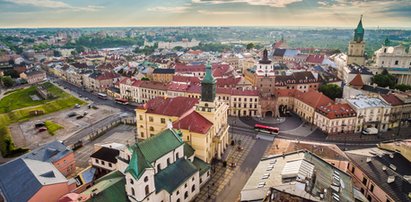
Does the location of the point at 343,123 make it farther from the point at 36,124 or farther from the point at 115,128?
the point at 36,124

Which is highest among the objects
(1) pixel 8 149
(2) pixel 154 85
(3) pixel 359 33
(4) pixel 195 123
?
(3) pixel 359 33

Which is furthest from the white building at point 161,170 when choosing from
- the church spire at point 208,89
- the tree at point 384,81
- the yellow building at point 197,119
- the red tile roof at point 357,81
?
the tree at point 384,81

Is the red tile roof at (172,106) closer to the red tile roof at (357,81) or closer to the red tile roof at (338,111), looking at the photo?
the red tile roof at (338,111)

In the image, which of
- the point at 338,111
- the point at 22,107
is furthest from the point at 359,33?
the point at 22,107

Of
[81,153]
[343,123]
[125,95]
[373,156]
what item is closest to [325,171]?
[373,156]

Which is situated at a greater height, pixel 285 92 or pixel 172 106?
pixel 172 106

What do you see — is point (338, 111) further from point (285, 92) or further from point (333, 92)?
point (285, 92)

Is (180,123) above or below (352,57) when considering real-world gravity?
below
